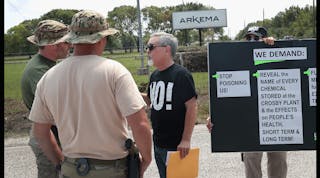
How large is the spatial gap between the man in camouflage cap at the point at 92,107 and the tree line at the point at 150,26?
840cm

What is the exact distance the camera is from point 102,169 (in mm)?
2445

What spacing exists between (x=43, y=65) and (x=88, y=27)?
3.10ft

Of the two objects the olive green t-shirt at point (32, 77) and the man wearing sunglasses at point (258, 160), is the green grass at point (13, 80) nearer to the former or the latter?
the olive green t-shirt at point (32, 77)

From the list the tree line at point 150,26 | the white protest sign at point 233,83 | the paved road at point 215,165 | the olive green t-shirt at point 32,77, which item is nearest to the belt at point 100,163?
the olive green t-shirt at point 32,77

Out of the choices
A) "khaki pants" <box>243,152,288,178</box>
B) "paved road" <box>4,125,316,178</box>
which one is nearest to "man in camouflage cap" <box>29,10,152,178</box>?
"khaki pants" <box>243,152,288,178</box>

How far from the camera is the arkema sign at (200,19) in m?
11.8

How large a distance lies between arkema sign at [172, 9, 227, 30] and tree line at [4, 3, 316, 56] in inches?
31.2

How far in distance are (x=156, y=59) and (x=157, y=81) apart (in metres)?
0.18

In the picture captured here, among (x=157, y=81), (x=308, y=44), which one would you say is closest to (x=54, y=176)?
(x=157, y=81)

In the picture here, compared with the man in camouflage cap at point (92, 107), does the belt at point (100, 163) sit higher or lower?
lower

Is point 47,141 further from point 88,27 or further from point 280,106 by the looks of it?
point 280,106

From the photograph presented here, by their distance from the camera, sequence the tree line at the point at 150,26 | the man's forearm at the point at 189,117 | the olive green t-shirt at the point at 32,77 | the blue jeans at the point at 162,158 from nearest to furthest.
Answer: the olive green t-shirt at the point at 32,77 < the man's forearm at the point at 189,117 < the blue jeans at the point at 162,158 < the tree line at the point at 150,26

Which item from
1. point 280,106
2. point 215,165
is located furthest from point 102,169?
point 215,165

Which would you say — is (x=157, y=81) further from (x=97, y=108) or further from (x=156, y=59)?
(x=97, y=108)
